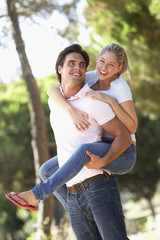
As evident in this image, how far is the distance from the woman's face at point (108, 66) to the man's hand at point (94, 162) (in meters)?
0.59

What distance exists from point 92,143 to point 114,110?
10.1 inches

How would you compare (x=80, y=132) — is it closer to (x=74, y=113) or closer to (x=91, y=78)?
(x=74, y=113)

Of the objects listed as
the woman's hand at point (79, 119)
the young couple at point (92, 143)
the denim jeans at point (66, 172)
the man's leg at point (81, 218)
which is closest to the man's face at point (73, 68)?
the young couple at point (92, 143)

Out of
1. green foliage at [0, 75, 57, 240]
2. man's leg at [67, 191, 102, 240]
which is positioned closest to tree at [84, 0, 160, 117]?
green foliage at [0, 75, 57, 240]

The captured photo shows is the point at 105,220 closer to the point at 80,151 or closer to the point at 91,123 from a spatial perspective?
the point at 80,151

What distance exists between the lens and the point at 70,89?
106 inches

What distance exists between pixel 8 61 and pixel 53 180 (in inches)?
201

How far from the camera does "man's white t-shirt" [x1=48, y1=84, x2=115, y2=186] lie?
8.11 feet

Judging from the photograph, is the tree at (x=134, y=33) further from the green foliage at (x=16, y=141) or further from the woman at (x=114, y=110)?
the woman at (x=114, y=110)

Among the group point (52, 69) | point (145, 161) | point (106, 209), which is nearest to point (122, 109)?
point (106, 209)

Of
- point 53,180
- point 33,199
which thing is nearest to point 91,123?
point 53,180

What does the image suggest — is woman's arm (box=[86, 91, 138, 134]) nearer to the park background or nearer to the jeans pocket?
the jeans pocket

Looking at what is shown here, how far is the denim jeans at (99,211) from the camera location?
7.85ft

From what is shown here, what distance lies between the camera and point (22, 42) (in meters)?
6.23
